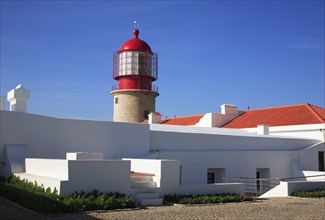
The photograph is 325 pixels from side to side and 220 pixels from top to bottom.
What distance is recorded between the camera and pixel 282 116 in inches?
1176

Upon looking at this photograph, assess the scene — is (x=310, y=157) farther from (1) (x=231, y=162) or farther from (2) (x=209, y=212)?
(2) (x=209, y=212)

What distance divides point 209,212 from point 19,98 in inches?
372

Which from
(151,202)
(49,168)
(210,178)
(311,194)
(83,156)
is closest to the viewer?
(151,202)

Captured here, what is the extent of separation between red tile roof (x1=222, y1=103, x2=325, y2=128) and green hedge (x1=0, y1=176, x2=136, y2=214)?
18225 millimetres

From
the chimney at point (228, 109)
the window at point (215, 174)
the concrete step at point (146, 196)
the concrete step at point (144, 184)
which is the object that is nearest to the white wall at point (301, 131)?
the chimney at point (228, 109)

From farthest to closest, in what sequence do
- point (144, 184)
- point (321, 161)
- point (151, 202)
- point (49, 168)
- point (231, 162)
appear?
1. point (321, 161)
2. point (231, 162)
3. point (144, 184)
4. point (49, 168)
5. point (151, 202)

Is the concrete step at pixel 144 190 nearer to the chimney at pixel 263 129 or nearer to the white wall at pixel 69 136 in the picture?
the white wall at pixel 69 136

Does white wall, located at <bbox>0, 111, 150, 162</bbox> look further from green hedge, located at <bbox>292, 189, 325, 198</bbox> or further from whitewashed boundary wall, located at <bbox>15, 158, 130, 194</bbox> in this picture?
green hedge, located at <bbox>292, 189, 325, 198</bbox>

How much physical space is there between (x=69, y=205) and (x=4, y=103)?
8129 mm

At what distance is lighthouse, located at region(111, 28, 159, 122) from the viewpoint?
104 ft

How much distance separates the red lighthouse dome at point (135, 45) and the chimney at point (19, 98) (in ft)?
51.3

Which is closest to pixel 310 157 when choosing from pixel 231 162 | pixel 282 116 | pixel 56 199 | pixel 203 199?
pixel 282 116

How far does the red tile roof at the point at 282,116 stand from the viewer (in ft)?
89.9

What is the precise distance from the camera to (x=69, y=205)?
1079 cm
